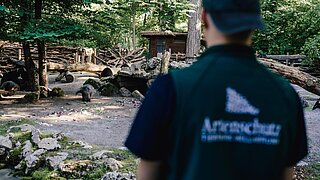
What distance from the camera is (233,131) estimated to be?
3.83ft

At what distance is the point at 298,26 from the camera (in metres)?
18.9

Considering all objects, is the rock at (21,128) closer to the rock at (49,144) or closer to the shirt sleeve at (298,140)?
the rock at (49,144)

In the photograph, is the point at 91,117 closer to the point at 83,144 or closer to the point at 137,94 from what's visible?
the point at 83,144

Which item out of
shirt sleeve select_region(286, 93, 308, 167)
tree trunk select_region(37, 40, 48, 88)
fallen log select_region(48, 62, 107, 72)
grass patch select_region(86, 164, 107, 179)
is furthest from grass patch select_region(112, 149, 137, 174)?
fallen log select_region(48, 62, 107, 72)

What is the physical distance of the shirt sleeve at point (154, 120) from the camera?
1.18 m

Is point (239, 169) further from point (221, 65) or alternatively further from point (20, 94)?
point (20, 94)

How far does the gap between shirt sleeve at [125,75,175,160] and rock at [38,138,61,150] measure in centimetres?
488

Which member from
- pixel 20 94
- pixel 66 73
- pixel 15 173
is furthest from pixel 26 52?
pixel 15 173

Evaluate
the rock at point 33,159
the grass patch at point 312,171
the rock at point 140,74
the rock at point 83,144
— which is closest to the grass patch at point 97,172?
the rock at point 33,159

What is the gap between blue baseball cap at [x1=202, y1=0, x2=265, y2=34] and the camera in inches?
46.8

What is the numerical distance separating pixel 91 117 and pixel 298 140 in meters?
7.96

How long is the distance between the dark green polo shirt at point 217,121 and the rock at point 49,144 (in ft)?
16.0

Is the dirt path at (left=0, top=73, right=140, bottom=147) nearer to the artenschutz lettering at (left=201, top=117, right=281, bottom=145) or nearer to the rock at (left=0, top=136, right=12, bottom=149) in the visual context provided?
the rock at (left=0, top=136, right=12, bottom=149)

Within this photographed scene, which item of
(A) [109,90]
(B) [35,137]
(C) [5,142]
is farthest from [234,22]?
(A) [109,90]
